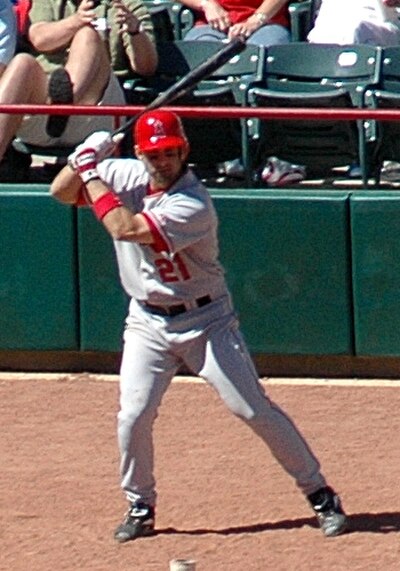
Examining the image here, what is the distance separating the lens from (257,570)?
5414 mm

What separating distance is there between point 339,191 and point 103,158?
2.42 meters

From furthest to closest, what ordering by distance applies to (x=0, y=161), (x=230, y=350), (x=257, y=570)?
(x=0, y=161), (x=230, y=350), (x=257, y=570)

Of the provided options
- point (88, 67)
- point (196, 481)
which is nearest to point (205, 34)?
point (88, 67)

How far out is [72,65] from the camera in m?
8.71

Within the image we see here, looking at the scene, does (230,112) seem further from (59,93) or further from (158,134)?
(158,134)

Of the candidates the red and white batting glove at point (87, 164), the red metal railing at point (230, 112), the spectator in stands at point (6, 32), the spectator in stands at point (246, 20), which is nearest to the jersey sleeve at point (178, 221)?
the red and white batting glove at point (87, 164)

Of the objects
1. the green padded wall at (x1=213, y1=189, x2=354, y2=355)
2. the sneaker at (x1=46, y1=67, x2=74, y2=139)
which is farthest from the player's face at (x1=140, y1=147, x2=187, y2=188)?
the sneaker at (x1=46, y1=67, x2=74, y2=139)

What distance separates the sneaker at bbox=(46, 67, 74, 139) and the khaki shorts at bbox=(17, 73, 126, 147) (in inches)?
1.3

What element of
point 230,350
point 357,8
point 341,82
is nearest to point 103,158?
point 230,350

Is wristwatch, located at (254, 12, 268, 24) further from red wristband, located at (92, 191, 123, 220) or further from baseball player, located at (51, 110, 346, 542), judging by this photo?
red wristband, located at (92, 191, 123, 220)

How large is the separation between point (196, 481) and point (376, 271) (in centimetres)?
181

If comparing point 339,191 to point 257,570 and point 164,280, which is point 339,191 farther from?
point 257,570

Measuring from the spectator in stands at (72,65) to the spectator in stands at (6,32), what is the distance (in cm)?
20

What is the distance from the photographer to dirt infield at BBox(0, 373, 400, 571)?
18.4ft
